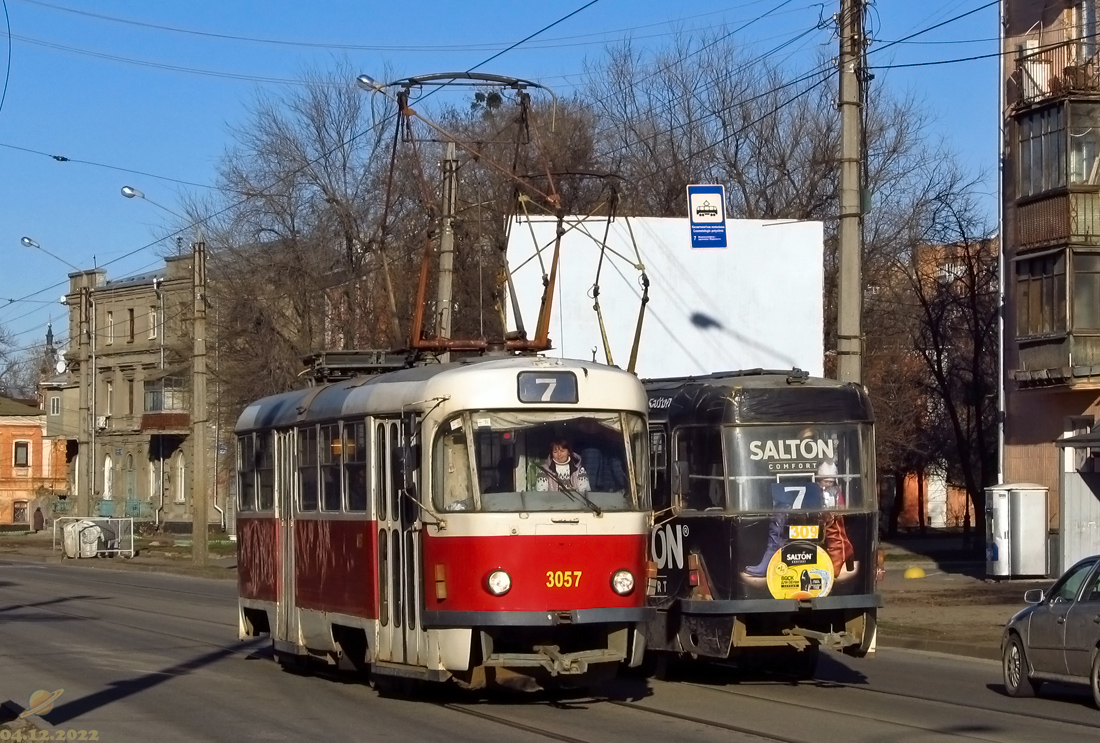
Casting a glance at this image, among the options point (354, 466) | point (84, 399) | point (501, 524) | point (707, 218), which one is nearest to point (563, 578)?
point (501, 524)

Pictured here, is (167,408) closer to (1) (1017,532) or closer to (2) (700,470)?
(1) (1017,532)

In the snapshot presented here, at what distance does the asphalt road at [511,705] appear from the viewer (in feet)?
36.7

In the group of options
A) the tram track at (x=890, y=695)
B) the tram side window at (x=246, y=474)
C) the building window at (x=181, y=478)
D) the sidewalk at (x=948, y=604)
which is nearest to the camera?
the tram track at (x=890, y=695)

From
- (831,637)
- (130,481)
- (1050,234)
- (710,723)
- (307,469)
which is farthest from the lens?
(130,481)

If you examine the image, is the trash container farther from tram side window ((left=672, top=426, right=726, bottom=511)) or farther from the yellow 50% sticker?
the yellow 50% sticker

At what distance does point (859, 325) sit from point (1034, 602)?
4.97 m

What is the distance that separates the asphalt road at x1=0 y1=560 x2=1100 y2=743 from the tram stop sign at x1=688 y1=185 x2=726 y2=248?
16.2 meters

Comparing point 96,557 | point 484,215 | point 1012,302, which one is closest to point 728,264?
point 1012,302

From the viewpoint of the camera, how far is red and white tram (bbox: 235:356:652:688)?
466 inches

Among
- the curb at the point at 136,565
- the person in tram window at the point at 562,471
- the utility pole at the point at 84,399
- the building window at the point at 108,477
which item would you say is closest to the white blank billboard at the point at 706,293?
the curb at the point at 136,565

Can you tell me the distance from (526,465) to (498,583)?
3.16ft

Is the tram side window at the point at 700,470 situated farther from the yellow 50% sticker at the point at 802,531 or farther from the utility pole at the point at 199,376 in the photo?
the utility pole at the point at 199,376

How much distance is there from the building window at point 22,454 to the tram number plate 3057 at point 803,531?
80.9m

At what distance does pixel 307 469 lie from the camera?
14922 mm
